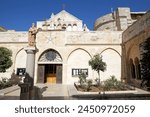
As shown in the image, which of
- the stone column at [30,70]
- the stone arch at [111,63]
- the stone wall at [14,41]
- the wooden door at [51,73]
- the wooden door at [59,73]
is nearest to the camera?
the stone column at [30,70]

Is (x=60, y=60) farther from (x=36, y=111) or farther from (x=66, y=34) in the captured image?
(x=36, y=111)

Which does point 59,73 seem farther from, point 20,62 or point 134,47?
point 134,47

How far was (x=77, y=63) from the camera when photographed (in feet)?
66.4

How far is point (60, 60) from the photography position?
20.5 metres

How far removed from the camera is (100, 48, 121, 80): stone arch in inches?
786

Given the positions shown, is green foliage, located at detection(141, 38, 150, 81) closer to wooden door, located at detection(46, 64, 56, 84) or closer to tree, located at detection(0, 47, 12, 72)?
tree, located at detection(0, 47, 12, 72)

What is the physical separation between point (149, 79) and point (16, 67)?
17166 millimetres

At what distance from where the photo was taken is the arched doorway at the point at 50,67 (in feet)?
66.8

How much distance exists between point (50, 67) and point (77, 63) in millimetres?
3612

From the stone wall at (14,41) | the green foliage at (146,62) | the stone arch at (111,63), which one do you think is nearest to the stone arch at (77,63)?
the stone arch at (111,63)

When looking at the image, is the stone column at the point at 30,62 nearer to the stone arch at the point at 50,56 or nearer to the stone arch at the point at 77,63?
the stone arch at the point at 77,63

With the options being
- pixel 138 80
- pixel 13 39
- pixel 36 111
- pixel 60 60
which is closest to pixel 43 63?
pixel 60 60

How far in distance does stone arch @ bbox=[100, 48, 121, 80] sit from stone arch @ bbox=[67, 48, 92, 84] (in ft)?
6.08

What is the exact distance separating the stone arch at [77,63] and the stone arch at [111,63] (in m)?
1.85
